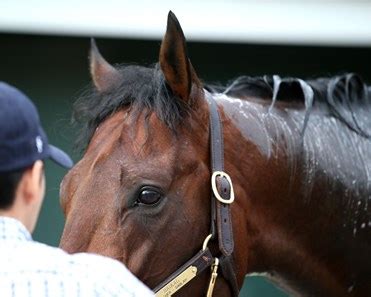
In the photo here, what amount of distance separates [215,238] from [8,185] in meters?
1.07

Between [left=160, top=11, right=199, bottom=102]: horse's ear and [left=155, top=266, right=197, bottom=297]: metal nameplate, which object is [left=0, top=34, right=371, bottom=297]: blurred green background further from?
[left=155, top=266, right=197, bottom=297]: metal nameplate

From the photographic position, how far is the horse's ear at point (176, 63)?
2.21 meters

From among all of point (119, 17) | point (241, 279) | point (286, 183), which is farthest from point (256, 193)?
point (119, 17)

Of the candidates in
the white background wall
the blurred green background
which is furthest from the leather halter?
the blurred green background

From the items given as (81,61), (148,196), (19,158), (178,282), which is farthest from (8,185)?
(81,61)

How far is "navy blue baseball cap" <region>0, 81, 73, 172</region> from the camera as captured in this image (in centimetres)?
130

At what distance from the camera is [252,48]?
5574 millimetres

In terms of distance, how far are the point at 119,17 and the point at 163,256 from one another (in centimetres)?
314

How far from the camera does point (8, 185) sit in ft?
4.30

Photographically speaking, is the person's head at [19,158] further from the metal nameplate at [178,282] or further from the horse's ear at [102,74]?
the horse's ear at [102,74]

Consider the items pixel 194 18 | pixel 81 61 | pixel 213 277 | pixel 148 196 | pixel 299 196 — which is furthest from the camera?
pixel 81 61

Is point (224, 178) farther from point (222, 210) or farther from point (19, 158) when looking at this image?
point (19, 158)

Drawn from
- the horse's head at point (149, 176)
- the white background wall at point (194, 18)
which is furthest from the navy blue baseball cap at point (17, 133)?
the white background wall at point (194, 18)

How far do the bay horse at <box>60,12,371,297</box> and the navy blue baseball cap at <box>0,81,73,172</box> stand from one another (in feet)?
2.56
